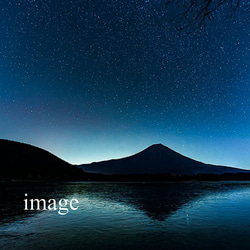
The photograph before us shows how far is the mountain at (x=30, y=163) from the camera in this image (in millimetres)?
74188

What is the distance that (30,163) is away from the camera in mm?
83062

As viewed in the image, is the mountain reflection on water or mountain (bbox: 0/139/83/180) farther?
mountain (bbox: 0/139/83/180)

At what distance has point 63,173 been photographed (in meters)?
85.2

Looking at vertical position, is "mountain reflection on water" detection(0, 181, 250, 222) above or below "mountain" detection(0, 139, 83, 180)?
below

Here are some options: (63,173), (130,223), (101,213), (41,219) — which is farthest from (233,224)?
(63,173)

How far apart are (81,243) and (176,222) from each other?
3579 millimetres

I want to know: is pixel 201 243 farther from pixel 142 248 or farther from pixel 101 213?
pixel 101 213

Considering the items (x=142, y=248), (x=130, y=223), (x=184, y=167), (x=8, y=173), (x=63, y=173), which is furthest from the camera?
(x=184, y=167)

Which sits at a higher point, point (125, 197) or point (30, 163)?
point (30, 163)

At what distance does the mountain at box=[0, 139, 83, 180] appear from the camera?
74.2 meters

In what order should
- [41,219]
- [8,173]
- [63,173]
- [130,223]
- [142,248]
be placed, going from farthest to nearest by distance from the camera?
[63,173], [8,173], [41,219], [130,223], [142,248]

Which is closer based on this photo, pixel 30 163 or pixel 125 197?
pixel 125 197

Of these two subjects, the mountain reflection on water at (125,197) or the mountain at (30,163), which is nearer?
the mountain reflection on water at (125,197)

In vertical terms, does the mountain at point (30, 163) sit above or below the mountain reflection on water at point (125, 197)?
above
